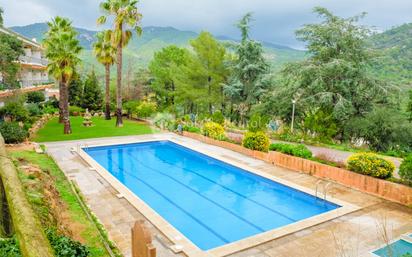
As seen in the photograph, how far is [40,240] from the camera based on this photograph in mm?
1548

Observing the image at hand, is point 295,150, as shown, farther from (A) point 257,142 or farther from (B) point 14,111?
(B) point 14,111

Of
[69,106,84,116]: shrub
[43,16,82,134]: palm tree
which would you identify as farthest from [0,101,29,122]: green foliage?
[69,106,84,116]: shrub

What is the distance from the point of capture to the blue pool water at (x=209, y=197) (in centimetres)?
1030

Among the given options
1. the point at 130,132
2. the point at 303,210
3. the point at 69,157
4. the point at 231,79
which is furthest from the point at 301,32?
the point at 69,157

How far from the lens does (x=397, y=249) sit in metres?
7.88

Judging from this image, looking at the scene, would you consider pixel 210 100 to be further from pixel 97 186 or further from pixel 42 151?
pixel 97 186

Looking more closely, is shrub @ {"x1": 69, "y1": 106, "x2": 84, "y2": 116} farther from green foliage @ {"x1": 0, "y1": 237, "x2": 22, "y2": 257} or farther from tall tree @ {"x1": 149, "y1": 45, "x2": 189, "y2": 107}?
green foliage @ {"x1": 0, "y1": 237, "x2": 22, "y2": 257}

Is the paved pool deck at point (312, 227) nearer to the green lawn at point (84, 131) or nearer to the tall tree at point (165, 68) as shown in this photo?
the green lawn at point (84, 131)

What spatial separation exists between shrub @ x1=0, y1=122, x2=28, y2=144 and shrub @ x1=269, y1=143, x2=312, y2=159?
45.3 ft

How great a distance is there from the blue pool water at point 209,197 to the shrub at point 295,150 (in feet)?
7.01

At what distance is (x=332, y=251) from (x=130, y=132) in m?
20.0

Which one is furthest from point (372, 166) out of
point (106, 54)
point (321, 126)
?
point (106, 54)

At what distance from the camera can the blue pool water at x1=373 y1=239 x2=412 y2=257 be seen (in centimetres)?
763

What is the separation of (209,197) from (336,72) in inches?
594
